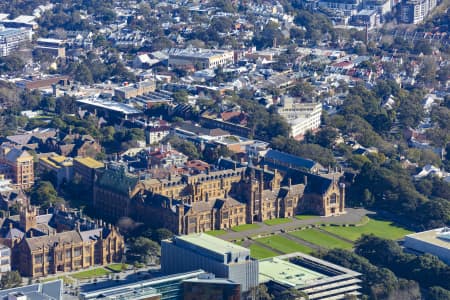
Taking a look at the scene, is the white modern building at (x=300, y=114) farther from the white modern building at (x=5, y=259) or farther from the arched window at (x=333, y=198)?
the white modern building at (x=5, y=259)

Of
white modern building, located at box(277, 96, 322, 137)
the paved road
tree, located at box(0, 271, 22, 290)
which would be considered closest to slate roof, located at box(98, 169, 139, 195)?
the paved road

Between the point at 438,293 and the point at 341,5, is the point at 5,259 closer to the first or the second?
the point at 438,293

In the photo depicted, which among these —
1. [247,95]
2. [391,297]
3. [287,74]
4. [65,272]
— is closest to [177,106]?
[247,95]

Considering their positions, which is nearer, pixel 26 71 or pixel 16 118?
pixel 16 118

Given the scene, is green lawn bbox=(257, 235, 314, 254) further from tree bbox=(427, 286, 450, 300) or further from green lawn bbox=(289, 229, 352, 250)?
tree bbox=(427, 286, 450, 300)

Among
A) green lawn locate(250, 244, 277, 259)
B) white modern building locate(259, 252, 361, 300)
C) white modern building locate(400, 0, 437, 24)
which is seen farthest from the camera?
white modern building locate(400, 0, 437, 24)

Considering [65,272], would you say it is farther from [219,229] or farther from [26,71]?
[26,71]

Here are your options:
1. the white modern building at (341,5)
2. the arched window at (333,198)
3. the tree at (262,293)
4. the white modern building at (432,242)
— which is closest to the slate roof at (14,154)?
the arched window at (333,198)
